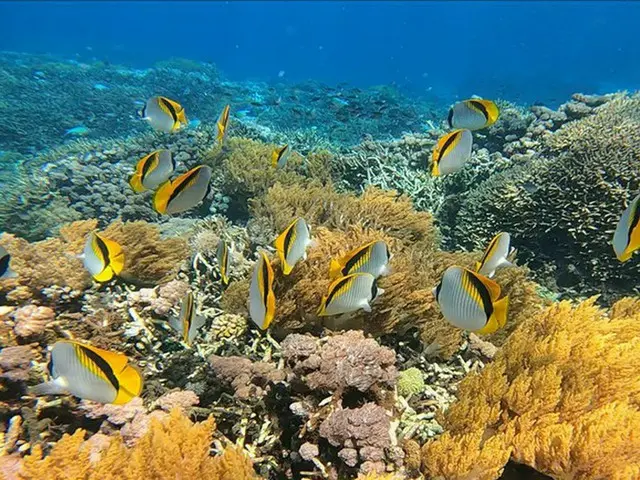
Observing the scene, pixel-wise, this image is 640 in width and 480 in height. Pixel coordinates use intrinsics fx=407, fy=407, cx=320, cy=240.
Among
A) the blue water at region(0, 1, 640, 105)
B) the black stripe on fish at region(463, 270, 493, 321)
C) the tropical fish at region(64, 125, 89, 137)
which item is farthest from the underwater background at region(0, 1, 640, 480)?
the blue water at region(0, 1, 640, 105)

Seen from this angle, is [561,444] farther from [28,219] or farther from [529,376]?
[28,219]

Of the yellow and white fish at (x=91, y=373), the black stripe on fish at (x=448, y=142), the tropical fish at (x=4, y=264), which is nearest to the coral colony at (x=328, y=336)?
the yellow and white fish at (x=91, y=373)

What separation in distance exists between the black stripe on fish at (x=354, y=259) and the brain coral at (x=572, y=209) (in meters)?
4.79

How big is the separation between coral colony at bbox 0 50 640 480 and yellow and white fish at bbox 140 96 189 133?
0.02 meters

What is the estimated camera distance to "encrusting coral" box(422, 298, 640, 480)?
2227 mm

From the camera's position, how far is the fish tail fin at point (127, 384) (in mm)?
1896

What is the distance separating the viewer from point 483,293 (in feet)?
7.00

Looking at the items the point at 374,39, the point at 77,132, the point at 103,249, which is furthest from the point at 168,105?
the point at 374,39

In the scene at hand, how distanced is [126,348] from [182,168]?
6311mm

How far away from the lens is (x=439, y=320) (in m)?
Result: 3.68

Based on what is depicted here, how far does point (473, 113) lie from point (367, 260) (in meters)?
2.65

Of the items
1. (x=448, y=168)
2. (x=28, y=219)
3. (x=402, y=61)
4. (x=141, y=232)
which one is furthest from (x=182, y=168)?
(x=402, y=61)

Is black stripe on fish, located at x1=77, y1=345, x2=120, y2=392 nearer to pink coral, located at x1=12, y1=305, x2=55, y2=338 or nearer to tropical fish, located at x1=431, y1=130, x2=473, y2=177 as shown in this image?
pink coral, located at x1=12, y1=305, x2=55, y2=338

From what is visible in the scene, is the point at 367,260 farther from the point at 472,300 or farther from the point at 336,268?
the point at 472,300
